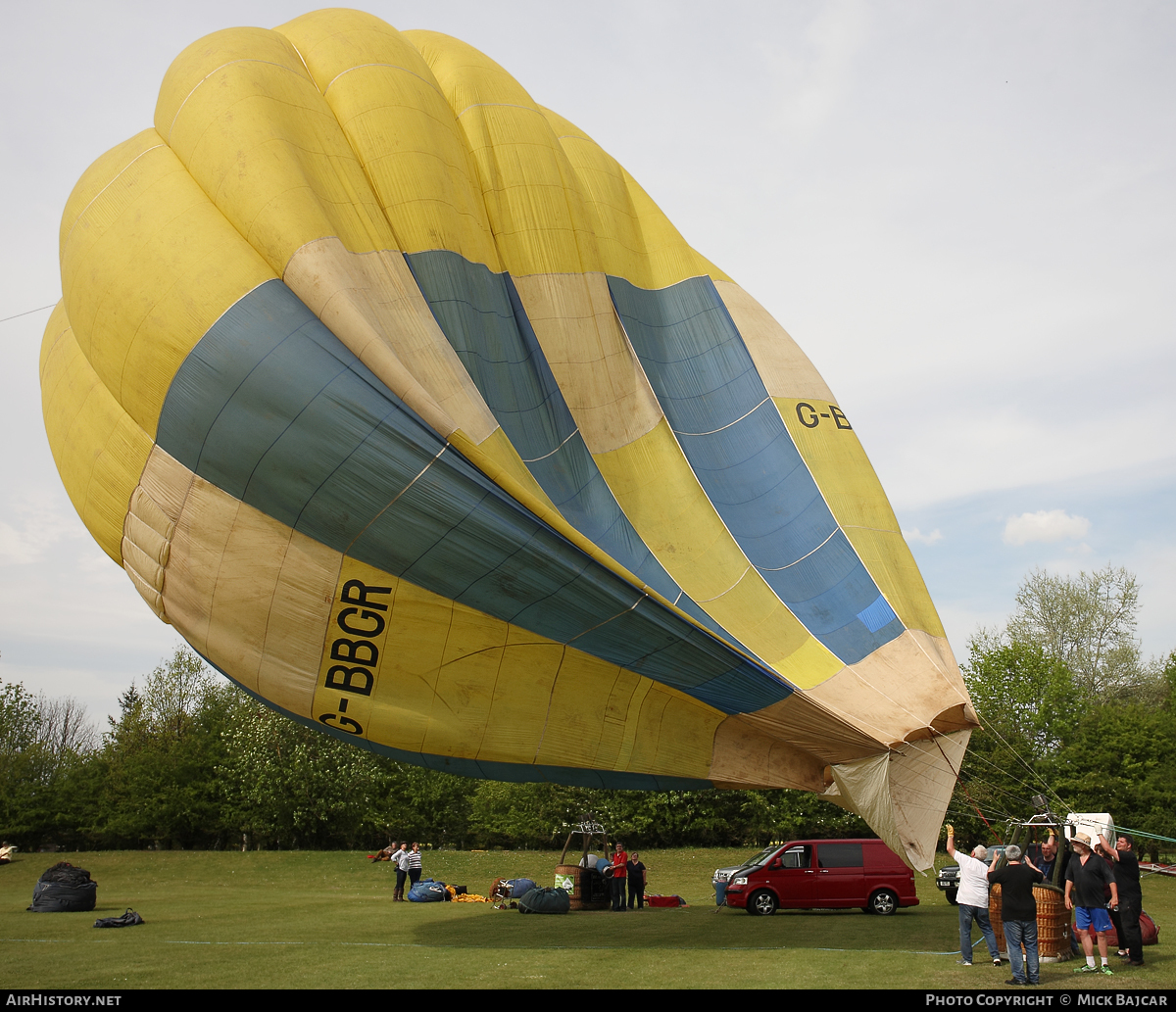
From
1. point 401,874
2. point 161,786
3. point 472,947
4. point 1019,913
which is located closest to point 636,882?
point 401,874

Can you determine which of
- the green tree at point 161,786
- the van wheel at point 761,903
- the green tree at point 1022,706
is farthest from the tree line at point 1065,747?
the green tree at point 161,786

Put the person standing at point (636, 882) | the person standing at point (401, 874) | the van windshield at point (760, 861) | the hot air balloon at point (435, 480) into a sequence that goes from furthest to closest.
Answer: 1. the person standing at point (401, 874)
2. the person standing at point (636, 882)
3. the van windshield at point (760, 861)
4. the hot air balloon at point (435, 480)

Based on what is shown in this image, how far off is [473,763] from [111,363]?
17.0 feet

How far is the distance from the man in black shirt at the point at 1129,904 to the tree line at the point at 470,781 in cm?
1485

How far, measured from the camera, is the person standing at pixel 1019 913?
28.6ft

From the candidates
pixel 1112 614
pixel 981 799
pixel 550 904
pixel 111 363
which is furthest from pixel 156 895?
pixel 1112 614

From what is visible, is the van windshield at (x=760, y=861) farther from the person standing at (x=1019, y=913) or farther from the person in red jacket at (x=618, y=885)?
the person standing at (x=1019, y=913)

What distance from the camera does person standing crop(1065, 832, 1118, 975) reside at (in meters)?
9.52

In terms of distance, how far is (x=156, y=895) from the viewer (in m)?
20.6

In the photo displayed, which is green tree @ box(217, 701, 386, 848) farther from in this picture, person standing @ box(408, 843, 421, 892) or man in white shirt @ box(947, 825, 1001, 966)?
man in white shirt @ box(947, 825, 1001, 966)

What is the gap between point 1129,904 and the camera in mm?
9891

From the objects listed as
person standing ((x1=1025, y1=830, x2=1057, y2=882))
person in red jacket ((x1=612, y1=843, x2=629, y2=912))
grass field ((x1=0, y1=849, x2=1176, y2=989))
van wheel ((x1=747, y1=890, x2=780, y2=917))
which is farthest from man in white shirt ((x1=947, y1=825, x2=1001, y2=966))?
person in red jacket ((x1=612, y1=843, x2=629, y2=912))

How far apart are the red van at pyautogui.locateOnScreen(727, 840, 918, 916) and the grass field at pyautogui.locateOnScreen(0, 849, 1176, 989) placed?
0.34m

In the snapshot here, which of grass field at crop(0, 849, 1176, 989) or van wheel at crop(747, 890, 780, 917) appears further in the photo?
van wheel at crop(747, 890, 780, 917)
